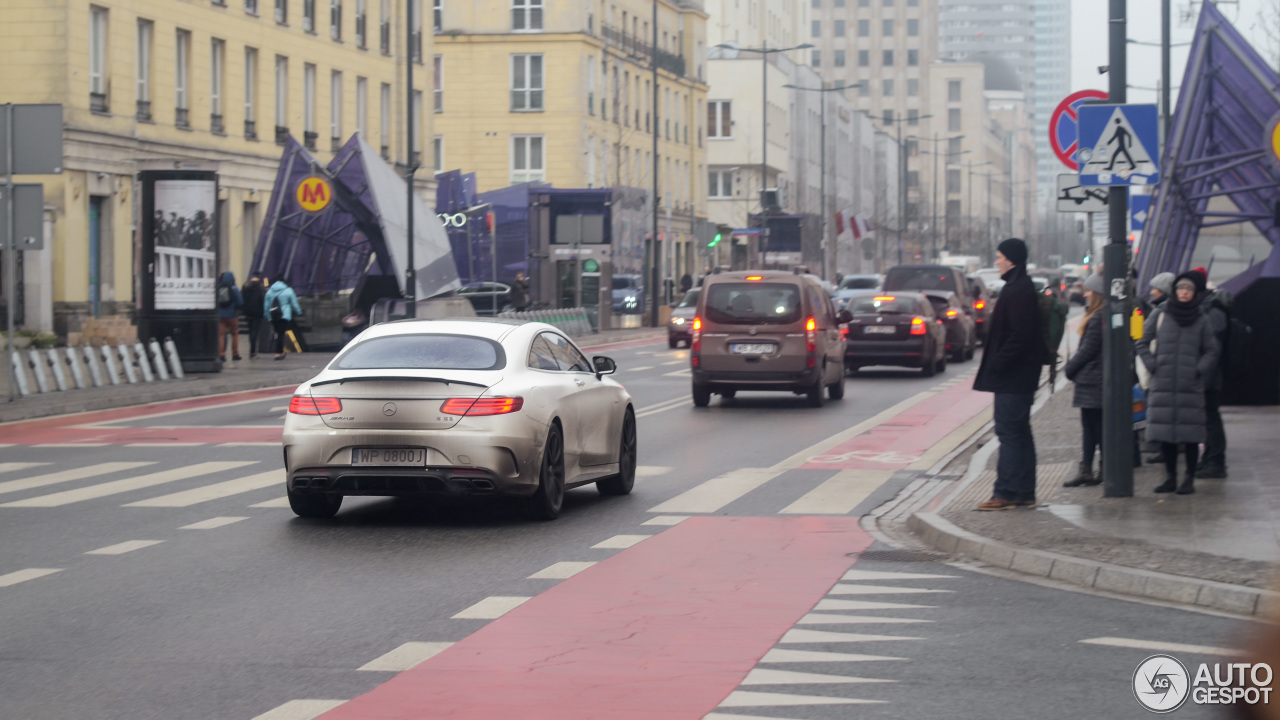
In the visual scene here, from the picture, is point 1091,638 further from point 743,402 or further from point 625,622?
point 743,402

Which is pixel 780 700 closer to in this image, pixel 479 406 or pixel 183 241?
pixel 479 406

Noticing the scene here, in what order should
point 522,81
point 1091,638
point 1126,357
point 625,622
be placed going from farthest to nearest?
point 522,81
point 1126,357
point 625,622
point 1091,638

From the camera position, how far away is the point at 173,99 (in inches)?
1790

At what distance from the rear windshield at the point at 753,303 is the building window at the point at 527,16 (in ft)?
197

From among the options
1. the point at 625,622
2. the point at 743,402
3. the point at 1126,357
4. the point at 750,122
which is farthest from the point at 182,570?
the point at 750,122

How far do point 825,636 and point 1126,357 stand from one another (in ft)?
17.3

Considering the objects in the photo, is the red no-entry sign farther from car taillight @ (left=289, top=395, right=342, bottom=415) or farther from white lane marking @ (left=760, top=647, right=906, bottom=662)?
white lane marking @ (left=760, top=647, right=906, bottom=662)

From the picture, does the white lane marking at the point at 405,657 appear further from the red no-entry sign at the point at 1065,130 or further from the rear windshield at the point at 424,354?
the red no-entry sign at the point at 1065,130

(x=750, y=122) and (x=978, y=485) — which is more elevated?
(x=750, y=122)

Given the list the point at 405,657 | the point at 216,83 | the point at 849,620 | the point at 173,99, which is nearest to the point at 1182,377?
the point at 849,620

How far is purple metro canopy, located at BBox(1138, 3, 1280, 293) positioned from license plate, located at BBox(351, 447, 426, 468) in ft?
35.4

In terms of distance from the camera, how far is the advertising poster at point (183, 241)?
29703mm

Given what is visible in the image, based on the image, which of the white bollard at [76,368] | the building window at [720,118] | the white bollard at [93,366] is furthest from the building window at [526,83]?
the white bollard at [76,368]

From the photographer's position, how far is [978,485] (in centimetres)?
1434
